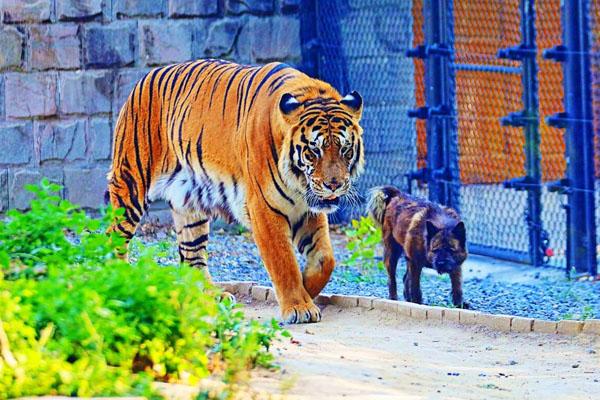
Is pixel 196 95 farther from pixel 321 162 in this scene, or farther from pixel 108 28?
pixel 108 28

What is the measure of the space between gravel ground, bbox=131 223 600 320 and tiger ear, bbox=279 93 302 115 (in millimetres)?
1137

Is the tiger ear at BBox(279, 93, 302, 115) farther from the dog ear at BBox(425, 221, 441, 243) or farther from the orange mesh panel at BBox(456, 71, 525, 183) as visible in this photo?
the orange mesh panel at BBox(456, 71, 525, 183)

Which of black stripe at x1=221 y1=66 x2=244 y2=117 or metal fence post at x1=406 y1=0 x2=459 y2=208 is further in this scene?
metal fence post at x1=406 y1=0 x2=459 y2=208

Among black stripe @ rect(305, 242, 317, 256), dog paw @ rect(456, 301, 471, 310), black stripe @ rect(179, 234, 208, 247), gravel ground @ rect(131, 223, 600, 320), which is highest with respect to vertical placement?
black stripe @ rect(305, 242, 317, 256)

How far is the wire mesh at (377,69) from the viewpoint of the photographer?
11.6 m

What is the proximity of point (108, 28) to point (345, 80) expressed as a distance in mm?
2263

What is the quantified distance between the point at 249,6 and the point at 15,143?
2512 millimetres

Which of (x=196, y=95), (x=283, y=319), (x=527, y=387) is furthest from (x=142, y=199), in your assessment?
(x=527, y=387)

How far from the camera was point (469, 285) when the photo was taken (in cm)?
909

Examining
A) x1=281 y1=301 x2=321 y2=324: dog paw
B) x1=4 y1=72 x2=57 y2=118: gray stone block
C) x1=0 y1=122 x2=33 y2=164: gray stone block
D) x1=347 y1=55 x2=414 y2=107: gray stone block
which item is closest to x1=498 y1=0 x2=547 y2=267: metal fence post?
x1=347 y1=55 x2=414 y2=107: gray stone block

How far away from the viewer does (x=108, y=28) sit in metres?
11.4

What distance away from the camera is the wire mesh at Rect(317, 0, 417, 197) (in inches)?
457

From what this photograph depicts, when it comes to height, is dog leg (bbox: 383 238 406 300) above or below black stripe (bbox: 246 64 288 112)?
below

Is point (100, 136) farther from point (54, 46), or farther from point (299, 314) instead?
point (299, 314)
